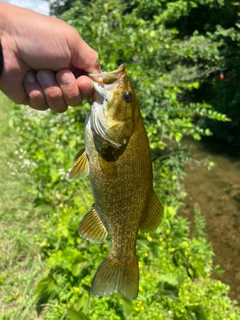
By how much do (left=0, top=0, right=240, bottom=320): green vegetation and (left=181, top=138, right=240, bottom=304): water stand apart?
0.54 m

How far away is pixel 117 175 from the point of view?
5.98 ft

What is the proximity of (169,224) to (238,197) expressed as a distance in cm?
307

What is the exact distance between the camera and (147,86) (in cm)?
451

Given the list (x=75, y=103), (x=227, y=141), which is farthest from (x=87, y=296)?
(x=227, y=141)

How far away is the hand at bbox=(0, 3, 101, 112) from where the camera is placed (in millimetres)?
1931

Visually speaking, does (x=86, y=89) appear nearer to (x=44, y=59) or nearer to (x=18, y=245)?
(x=44, y=59)

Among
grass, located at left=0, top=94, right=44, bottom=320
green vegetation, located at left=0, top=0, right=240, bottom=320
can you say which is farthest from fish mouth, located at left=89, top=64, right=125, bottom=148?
grass, located at left=0, top=94, right=44, bottom=320

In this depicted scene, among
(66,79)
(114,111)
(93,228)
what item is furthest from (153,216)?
(66,79)

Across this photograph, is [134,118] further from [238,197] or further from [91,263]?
[238,197]

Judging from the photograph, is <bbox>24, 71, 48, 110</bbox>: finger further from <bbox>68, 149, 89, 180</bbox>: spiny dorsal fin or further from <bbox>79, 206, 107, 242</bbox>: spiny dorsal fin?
<bbox>79, 206, 107, 242</bbox>: spiny dorsal fin

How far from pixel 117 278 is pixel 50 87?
1067 mm

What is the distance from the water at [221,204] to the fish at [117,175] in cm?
322

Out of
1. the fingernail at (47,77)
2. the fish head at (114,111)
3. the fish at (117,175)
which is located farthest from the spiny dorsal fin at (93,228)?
the fingernail at (47,77)

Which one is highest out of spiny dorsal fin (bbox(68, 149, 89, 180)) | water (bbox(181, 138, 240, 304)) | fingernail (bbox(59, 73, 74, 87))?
fingernail (bbox(59, 73, 74, 87))
